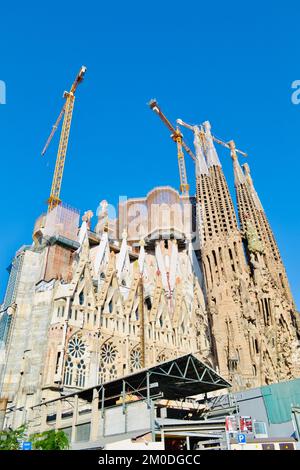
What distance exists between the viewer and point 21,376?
98.9 feet

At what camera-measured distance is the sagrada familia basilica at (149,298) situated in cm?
3144

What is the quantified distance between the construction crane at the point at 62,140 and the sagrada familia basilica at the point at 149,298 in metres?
6.67

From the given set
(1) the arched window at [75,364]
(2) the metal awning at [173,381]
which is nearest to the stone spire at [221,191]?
(1) the arched window at [75,364]

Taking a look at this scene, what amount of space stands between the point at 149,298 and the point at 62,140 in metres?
29.5

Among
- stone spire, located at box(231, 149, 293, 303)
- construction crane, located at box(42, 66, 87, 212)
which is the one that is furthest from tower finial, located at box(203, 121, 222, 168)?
construction crane, located at box(42, 66, 87, 212)

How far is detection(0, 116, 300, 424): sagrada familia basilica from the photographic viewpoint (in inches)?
1238

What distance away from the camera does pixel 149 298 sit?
44031 millimetres

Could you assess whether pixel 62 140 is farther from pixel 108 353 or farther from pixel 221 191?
pixel 108 353

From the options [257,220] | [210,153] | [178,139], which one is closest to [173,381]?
[257,220]

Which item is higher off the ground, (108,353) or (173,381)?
(108,353)

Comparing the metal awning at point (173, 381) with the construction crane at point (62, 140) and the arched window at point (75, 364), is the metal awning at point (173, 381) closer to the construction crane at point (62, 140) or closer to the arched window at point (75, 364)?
the arched window at point (75, 364)
